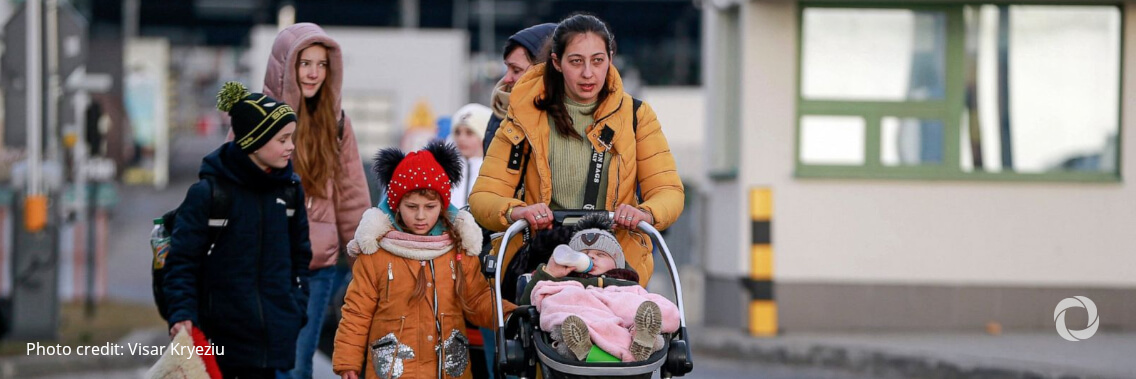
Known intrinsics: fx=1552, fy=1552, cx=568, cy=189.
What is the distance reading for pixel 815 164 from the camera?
1215cm

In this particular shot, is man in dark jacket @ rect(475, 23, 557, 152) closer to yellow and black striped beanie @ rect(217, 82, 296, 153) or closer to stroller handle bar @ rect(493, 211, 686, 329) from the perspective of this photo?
yellow and black striped beanie @ rect(217, 82, 296, 153)

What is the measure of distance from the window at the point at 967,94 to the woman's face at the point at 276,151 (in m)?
7.22

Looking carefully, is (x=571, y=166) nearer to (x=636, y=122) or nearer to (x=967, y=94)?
(x=636, y=122)

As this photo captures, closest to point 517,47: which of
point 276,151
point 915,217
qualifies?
point 276,151

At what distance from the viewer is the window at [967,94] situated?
1198 centimetres

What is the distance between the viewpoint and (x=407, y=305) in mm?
5293

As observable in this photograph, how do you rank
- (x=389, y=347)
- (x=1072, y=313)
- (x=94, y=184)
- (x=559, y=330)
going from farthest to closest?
(x=94, y=184)
(x=1072, y=313)
(x=389, y=347)
(x=559, y=330)

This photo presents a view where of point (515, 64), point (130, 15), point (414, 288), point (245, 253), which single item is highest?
point (130, 15)

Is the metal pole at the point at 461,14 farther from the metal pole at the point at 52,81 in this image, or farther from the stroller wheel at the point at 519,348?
the stroller wheel at the point at 519,348

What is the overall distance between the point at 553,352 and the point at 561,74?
1.27 metres

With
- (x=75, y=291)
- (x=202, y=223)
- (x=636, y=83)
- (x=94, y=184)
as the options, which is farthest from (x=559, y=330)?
(x=636, y=83)

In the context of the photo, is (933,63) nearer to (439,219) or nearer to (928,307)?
(928,307)

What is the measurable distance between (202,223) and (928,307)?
777 centimetres

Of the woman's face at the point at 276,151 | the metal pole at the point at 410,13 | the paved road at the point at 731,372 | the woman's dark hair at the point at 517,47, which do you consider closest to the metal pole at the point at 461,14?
the metal pole at the point at 410,13
